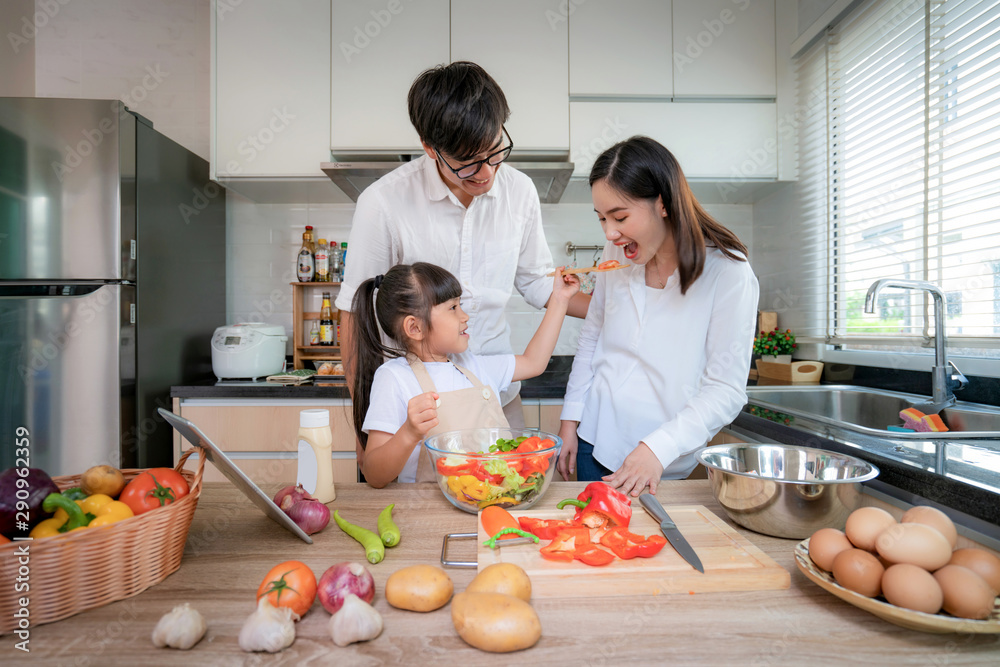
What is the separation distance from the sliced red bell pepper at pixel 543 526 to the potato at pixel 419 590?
0.61 feet

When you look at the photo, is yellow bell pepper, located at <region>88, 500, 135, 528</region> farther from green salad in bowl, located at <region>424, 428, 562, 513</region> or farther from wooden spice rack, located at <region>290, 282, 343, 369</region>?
wooden spice rack, located at <region>290, 282, 343, 369</region>

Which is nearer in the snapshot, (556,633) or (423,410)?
(556,633)

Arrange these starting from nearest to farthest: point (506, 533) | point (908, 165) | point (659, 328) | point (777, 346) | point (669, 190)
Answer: point (506, 533) → point (669, 190) → point (659, 328) → point (908, 165) → point (777, 346)

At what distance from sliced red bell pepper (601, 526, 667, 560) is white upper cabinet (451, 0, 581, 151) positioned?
213cm

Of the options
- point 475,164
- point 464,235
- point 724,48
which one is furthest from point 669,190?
point 724,48

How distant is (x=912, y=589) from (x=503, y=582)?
41 centimetres

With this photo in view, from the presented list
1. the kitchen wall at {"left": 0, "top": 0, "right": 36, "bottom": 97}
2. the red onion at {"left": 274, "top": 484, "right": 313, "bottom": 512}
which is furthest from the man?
the kitchen wall at {"left": 0, "top": 0, "right": 36, "bottom": 97}

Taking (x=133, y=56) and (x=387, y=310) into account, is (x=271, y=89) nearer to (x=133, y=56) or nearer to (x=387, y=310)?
(x=133, y=56)

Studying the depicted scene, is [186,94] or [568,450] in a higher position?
[186,94]

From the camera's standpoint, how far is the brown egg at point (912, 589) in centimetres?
56

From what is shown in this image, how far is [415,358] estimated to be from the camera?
1.44 m

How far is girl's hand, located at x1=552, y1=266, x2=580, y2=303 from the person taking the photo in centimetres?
154

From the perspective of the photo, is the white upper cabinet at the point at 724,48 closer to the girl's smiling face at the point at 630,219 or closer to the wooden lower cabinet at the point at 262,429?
the girl's smiling face at the point at 630,219

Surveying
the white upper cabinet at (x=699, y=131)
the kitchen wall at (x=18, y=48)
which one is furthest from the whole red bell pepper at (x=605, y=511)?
the kitchen wall at (x=18, y=48)
